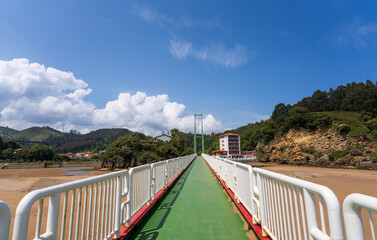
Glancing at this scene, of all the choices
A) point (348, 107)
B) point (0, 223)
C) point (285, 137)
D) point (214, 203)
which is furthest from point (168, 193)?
point (348, 107)

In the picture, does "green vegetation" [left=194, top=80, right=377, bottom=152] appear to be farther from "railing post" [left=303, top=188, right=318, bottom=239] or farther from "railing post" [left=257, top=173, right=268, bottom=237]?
"railing post" [left=303, top=188, right=318, bottom=239]

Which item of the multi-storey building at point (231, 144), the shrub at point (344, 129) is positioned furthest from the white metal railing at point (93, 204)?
the multi-storey building at point (231, 144)

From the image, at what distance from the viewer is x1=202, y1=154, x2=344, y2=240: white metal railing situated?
3.95 feet

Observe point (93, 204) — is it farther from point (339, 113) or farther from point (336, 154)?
point (339, 113)

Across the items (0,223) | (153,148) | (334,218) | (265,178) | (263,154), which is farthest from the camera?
(263,154)

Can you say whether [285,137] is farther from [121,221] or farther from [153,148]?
[121,221]

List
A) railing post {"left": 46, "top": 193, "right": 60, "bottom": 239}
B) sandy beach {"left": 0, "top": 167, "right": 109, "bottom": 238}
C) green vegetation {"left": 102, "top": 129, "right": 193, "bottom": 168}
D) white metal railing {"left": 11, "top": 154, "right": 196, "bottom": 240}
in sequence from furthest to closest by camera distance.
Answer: green vegetation {"left": 102, "top": 129, "right": 193, "bottom": 168} < sandy beach {"left": 0, "top": 167, "right": 109, "bottom": 238} < railing post {"left": 46, "top": 193, "right": 60, "bottom": 239} < white metal railing {"left": 11, "top": 154, "right": 196, "bottom": 240}

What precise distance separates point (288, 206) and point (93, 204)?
2.76m

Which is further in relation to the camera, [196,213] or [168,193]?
[168,193]

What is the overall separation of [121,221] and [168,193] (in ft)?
10.1

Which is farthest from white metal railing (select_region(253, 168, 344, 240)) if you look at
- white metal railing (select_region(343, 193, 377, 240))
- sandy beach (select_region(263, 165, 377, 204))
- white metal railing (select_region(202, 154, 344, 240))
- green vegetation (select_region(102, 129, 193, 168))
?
green vegetation (select_region(102, 129, 193, 168))

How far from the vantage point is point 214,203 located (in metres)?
4.55

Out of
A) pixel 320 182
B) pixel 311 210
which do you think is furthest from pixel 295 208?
pixel 320 182

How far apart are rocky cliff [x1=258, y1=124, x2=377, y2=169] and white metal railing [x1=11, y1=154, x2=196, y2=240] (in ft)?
116
